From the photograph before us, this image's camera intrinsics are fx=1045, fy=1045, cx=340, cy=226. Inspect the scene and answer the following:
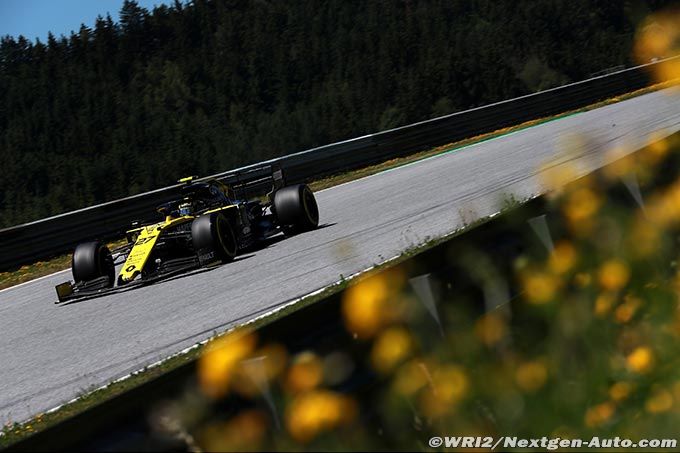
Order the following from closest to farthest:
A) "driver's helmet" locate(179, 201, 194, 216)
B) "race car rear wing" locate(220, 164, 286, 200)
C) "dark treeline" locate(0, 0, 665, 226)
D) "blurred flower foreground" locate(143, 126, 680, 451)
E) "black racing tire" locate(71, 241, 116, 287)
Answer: "blurred flower foreground" locate(143, 126, 680, 451)
"black racing tire" locate(71, 241, 116, 287)
"driver's helmet" locate(179, 201, 194, 216)
"race car rear wing" locate(220, 164, 286, 200)
"dark treeline" locate(0, 0, 665, 226)

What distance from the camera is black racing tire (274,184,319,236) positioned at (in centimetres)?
1373

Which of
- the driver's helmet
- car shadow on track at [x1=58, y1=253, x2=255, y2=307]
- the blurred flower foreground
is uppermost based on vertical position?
the blurred flower foreground

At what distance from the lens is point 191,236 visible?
12516 millimetres

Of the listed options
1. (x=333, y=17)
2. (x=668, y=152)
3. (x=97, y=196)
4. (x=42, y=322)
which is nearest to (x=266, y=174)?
(x=42, y=322)

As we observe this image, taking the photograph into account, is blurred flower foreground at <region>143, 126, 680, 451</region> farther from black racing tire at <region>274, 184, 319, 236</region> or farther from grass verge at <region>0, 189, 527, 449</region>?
black racing tire at <region>274, 184, 319, 236</region>

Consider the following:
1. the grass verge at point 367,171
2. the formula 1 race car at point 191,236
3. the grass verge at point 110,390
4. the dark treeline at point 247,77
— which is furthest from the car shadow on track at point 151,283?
the dark treeline at point 247,77

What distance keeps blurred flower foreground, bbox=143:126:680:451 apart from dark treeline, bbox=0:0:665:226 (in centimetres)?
6600

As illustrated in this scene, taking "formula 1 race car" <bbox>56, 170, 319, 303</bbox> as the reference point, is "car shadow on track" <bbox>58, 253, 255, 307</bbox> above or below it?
below

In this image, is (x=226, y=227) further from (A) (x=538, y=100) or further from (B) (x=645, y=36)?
(A) (x=538, y=100)

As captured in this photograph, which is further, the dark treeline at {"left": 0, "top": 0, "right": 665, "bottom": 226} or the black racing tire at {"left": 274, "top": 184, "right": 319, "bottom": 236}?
the dark treeline at {"left": 0, "top": 0, "right": 665, "bottom": 226}

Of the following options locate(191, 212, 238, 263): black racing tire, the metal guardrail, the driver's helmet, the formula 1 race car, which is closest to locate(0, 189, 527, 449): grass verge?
locate(191, 212, 238, 263): black racing tire

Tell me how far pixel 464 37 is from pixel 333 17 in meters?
30.3

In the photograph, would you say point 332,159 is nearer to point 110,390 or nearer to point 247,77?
point 110,390

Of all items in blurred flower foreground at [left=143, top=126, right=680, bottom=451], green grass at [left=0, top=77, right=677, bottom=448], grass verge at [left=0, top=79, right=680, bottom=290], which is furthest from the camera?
grass verge at [left=0, top=79, right=680, bottom=290]
